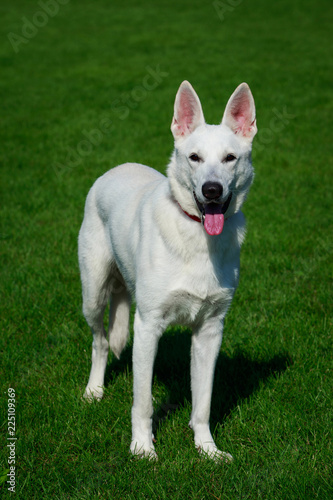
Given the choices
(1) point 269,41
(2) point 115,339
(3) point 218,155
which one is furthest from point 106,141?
(1) point 269,41

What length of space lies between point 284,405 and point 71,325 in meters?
1.99

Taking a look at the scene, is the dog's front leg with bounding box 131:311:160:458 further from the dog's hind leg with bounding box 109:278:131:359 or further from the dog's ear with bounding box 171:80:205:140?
the dog's ear with bounding box 171:80:205:140

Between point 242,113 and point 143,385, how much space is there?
69.5 inches

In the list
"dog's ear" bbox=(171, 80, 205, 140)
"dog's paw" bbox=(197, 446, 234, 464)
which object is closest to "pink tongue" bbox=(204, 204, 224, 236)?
"dog's ear" bbox=(171, 80, 205, 140)

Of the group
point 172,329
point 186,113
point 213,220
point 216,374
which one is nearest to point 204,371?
point 216,374

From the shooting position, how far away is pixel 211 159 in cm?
324

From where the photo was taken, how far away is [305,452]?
3.39 m

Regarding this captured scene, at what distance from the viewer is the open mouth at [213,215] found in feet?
10.5

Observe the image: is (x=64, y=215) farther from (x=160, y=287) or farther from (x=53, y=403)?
(x=160, y=287)

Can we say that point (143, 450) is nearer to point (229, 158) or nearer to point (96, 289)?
point (96, 289)

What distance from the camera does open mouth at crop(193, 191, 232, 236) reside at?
3193 millimetres

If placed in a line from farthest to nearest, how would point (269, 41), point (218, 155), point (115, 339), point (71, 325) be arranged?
point (269, 41), point (71, 325), point (115, 339), point (218, 155)

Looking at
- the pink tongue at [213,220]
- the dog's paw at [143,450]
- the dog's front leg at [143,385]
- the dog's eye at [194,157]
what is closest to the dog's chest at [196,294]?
the dog's front leg at [143,385]

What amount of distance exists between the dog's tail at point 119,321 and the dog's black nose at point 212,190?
4.95 ft
